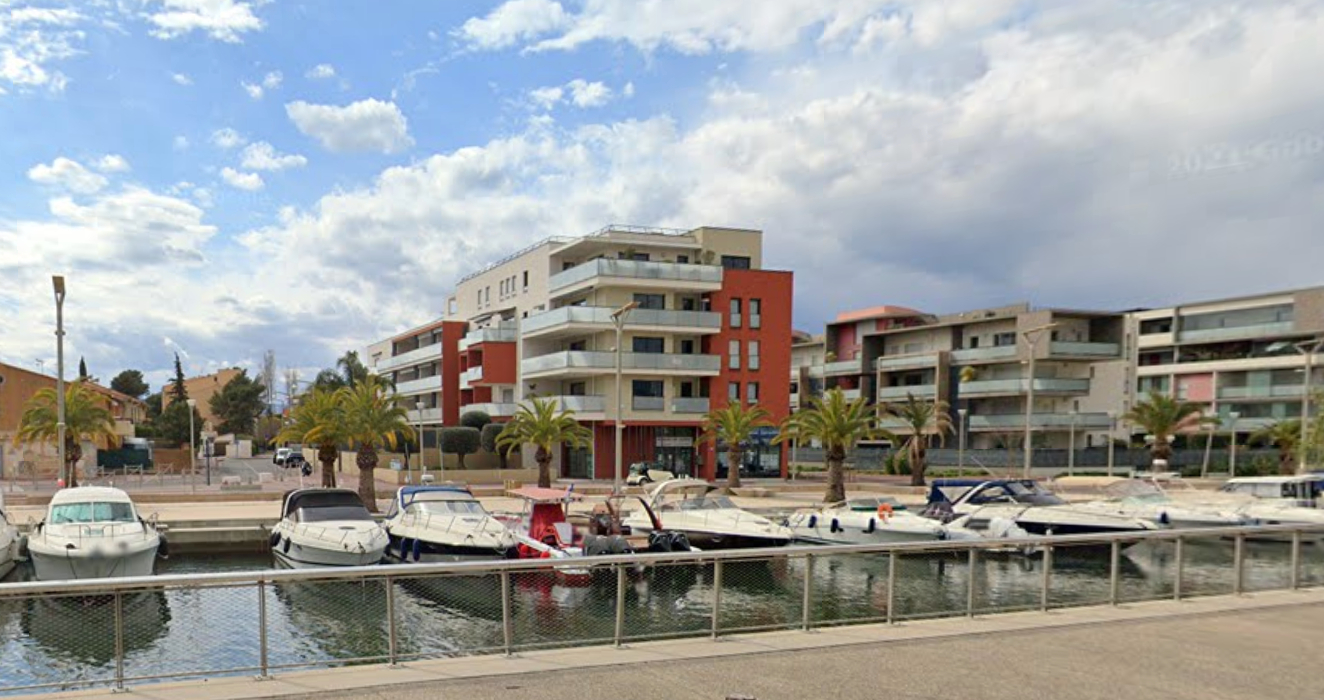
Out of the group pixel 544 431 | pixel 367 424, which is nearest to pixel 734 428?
pixel 544 431

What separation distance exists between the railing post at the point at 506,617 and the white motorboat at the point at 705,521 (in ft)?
56.4

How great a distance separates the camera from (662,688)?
8.05m

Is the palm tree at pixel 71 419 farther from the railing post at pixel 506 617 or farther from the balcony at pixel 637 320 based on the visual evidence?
the railing post at pixel 506 617

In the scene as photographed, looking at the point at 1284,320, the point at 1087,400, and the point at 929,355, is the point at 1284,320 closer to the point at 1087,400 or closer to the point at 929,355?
the point at 1087,400

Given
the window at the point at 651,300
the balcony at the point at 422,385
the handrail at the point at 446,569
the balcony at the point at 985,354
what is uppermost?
the window at the point at 651,300

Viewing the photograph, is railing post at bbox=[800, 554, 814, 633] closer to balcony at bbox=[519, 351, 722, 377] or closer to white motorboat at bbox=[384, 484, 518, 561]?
white motorboat at bbox=[384, 484, 518, 561]

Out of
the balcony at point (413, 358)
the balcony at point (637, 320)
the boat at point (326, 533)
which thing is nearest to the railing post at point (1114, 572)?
the boat at point (326, 533)

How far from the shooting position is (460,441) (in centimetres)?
6059

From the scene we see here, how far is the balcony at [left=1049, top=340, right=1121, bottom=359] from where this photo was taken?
71750 millimetres

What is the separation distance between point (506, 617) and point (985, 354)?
71780 mm

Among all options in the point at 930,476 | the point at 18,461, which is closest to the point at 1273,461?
the point at 930,476

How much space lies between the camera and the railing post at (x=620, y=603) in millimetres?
9695

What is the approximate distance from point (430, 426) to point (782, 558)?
233 ft

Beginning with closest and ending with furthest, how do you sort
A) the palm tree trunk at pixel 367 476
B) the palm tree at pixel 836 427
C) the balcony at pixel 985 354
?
1. the palm tree trunk at pixel 367 476
2. the palm tree at pixel 836 427
3. the balcony at pixel 985 354
